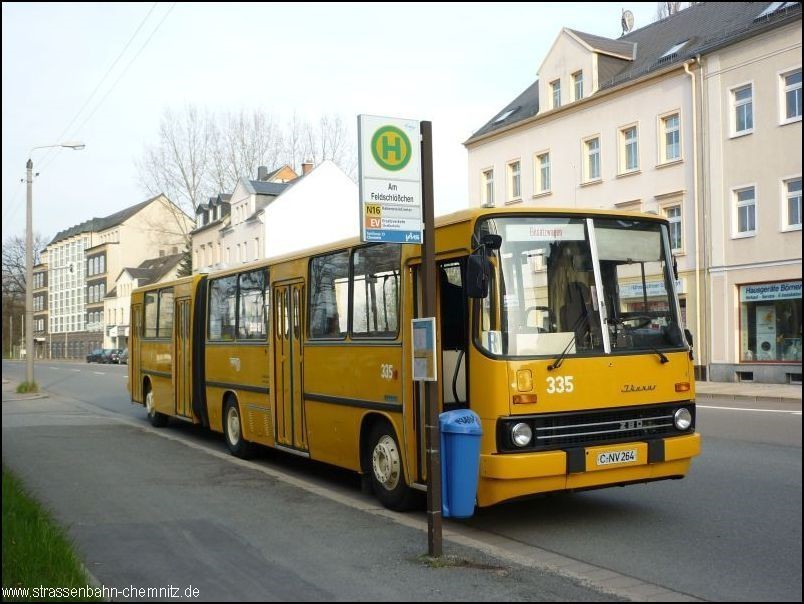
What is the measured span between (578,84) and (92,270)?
8809cm

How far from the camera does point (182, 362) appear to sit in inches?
626

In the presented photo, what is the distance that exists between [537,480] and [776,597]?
6.82 feet

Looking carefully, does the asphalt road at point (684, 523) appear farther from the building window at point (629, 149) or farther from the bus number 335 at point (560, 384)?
the building window at point (629, 149)

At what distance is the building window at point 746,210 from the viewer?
28.6 meters

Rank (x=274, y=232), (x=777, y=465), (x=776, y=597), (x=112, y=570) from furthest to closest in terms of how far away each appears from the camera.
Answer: (x=274, y=232) → (x=777, y=465) → (x=112, y=570) → (x=776, y=597)

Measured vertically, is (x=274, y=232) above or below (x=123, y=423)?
above

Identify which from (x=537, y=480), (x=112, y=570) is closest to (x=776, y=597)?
(x=537, y=480)

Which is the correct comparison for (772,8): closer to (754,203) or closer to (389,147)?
(754,203)

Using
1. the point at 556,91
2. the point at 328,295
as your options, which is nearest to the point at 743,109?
the point at 556,91

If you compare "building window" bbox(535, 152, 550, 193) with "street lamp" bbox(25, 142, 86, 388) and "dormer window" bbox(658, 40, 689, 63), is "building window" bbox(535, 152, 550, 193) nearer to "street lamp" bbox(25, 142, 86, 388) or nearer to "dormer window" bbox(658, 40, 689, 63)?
"dormer window" bbox(658, 40, 689, 63)

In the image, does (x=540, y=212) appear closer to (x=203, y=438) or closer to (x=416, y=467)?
(x=416, y=467)

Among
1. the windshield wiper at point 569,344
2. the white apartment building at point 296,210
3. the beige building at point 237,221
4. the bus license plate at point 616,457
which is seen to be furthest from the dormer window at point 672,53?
the beige building at point 237,221

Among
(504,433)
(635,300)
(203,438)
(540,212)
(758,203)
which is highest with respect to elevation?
(758,203)

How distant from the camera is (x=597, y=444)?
759cm
